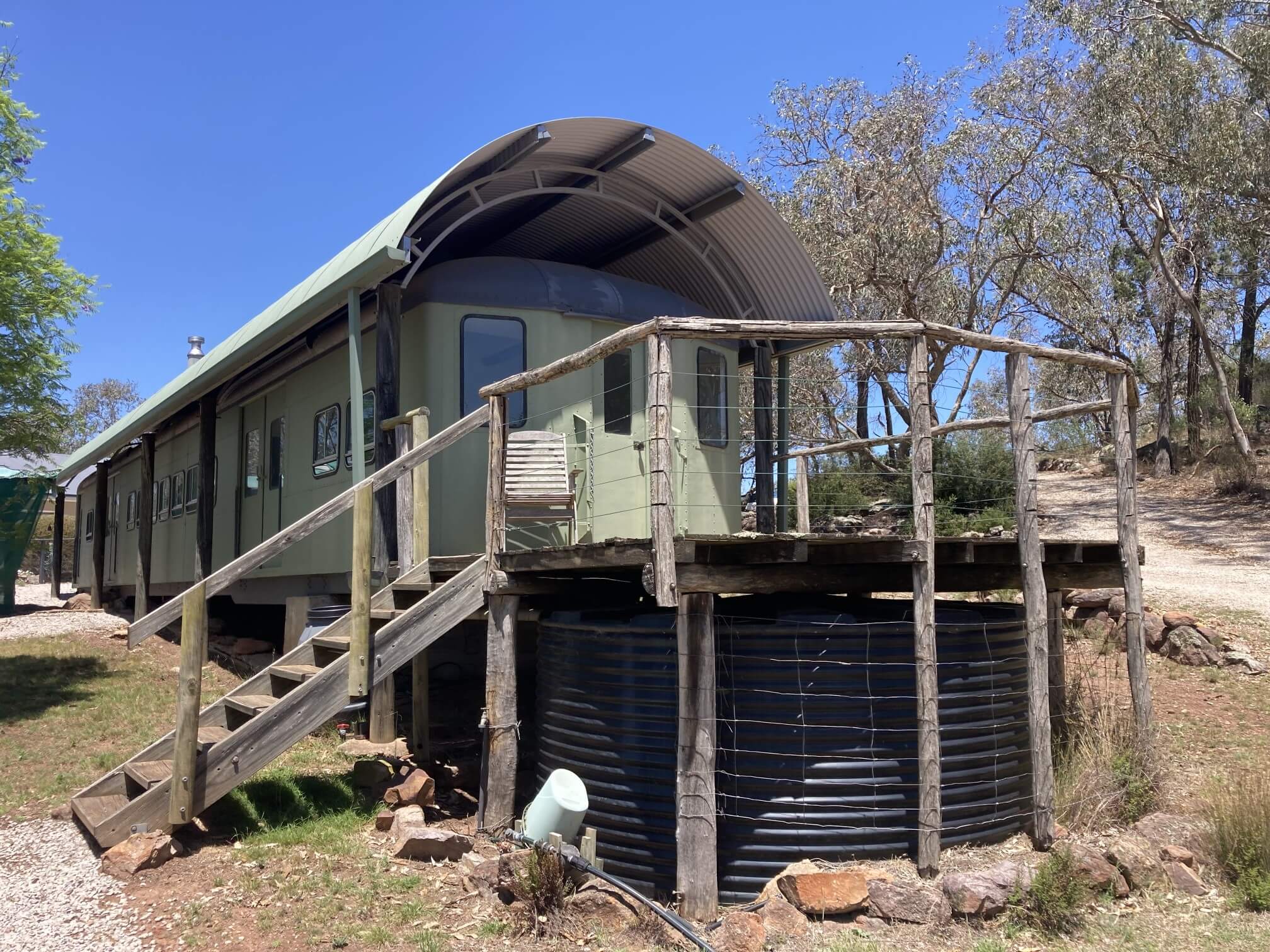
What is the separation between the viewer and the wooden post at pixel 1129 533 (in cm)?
757

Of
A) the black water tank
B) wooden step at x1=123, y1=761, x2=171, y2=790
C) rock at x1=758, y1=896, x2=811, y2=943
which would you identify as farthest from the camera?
wooden step at x1=123, y1=761, x2=171, y2=790

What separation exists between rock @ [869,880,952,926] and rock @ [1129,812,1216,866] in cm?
170

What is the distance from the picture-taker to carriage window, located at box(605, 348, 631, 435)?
394 inches

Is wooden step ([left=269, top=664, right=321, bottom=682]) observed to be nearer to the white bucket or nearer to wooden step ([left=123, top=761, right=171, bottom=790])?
wooden step ([left=123, top=761, right=171, bottom=790])

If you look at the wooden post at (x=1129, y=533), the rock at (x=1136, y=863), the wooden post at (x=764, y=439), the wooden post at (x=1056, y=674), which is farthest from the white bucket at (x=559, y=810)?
the wooden post at (x=764, y=439)

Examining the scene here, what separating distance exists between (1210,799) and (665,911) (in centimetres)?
396

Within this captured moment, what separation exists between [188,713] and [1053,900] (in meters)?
5.17

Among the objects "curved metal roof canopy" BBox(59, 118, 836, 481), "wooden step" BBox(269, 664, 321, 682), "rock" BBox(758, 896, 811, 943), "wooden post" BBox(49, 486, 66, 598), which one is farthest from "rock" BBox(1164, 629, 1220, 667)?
"wooden post" BBox(49, 486, 66, 598)

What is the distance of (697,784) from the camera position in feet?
19.5

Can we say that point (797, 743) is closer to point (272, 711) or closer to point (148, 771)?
point (272, 711)

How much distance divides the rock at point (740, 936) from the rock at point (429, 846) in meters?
1.92

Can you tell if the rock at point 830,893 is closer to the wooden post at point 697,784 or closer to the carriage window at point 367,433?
the wooden post at point 697,784

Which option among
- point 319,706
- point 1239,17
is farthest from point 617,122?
point 1239,17

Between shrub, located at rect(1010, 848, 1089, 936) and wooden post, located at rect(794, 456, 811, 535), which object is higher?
wooden post, located at rect(794, 456, 811, 535)
